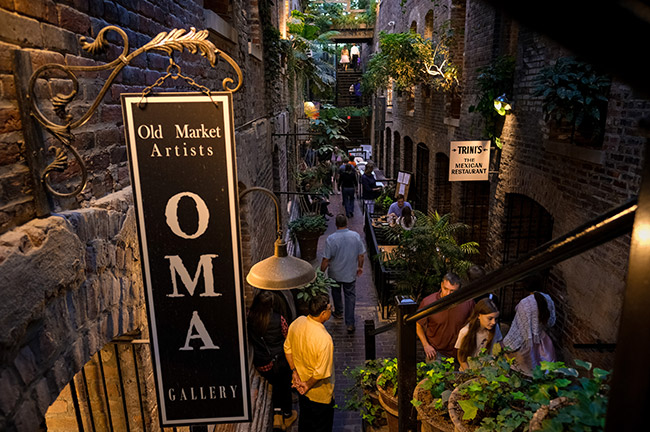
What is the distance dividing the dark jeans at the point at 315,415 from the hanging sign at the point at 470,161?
4185 millimetres

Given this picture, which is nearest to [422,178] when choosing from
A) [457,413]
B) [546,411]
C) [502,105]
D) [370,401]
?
[502,105]

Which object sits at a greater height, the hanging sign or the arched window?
the arched window

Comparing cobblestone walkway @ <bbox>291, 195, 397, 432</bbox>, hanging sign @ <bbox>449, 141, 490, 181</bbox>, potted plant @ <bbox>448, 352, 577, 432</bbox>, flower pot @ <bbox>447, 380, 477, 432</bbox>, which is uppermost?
hanging sign @ <bbox>449, 141, 490, 181</bbox>

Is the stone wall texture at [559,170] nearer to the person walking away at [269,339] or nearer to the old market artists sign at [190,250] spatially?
the old market artists sign at [190,250]

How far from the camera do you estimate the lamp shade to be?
2988 millimetres

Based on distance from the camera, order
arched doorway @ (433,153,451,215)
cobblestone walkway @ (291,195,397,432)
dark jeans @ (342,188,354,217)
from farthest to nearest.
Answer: dark jeans @ (342,188,354,217) → arched doorway @ (433,153,451,215) → cobblestone walkway @ (291,195,397,432)

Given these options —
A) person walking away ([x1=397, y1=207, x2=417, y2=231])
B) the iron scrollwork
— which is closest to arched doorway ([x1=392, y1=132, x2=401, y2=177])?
person walking away ([x1=397, y1=207, x2=417, y2=231])

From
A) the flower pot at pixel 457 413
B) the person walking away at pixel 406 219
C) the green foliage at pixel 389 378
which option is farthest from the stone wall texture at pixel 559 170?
the green foliage at pixel 389 378

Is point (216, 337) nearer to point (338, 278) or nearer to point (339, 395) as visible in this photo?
point (339, 395)

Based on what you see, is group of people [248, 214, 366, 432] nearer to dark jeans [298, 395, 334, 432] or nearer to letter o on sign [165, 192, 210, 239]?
dark jeans [298, 395, 334, 432]

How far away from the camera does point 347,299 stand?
287 inches

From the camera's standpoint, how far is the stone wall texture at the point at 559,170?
13.9 feet

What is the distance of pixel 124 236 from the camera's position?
2467 millimetres

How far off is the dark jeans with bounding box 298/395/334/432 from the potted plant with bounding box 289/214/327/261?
5490mm
